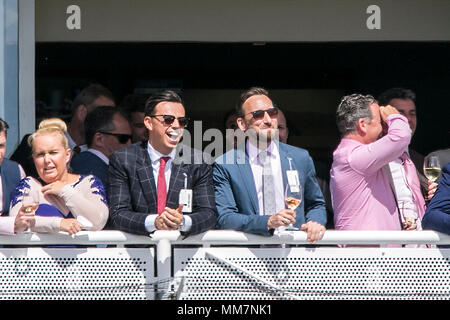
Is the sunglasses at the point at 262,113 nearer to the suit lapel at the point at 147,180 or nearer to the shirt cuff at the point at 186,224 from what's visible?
the suit lapel at the point at 147,180

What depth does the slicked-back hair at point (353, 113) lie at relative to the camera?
204 inches

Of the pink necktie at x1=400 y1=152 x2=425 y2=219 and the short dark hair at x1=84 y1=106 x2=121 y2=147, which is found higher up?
the short dark hair at x1=84 y1=106 x2=121 y2=147

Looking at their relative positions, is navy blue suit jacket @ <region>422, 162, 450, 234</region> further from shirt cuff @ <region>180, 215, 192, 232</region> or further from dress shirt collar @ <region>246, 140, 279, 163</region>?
shirt cuff @ <region>180, 215, 192, 232</region>

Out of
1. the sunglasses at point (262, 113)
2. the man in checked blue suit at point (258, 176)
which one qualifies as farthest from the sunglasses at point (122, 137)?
the sunglasses at point (262, 113)

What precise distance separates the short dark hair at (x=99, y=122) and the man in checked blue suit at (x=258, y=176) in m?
1.05

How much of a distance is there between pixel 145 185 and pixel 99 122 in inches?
43.0

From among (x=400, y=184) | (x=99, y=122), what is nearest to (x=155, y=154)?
(x=99, y=122)

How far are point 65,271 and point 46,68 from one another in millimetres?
4541

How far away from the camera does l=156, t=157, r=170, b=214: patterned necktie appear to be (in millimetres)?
4766

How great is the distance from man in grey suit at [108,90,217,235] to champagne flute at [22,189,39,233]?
0.43 m

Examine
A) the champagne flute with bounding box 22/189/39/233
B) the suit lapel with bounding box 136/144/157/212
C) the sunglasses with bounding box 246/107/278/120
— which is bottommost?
the champagne flute with bounding box 22/189/39/233

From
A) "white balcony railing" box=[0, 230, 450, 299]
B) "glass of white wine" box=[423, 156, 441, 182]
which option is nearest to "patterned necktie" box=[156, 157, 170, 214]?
"white balcony railing" box=[0, 230, 450, 299]

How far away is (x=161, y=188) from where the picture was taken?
15.8ft
